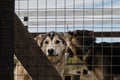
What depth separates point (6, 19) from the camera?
2049mm

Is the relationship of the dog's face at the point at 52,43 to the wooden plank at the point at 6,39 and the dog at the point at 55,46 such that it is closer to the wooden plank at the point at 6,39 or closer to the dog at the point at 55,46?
the dog at the point at 55,46

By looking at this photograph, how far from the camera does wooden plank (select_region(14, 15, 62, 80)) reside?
219cm

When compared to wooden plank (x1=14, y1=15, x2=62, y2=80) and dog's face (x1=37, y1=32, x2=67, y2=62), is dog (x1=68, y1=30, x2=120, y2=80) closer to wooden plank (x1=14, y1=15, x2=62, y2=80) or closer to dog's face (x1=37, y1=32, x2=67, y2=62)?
dog's face (x1=37, y1=32, x2=67, y2=62)

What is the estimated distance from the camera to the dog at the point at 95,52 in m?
3.60

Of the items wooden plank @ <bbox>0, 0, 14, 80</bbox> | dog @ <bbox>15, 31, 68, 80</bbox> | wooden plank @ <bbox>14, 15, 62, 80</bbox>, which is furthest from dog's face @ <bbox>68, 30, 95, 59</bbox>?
wooden plank @ <bbox>0, 0, 14, 80</bbox>

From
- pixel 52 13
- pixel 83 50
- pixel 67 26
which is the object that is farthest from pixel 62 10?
pixel 83 50

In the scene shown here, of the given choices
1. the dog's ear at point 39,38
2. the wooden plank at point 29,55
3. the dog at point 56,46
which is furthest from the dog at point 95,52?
the wooden plank at point 29,55

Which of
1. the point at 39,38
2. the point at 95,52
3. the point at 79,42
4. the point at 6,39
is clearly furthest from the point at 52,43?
the point at 6,39

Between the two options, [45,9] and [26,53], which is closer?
[26,53]

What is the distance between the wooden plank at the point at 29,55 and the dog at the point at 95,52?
1.31 meters

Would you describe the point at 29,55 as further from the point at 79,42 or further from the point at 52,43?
the point at 79,42

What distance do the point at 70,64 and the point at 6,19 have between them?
1781 mm

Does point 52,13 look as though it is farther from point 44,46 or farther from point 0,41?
point 44,46

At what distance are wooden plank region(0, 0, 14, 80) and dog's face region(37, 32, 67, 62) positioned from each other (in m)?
1.46
